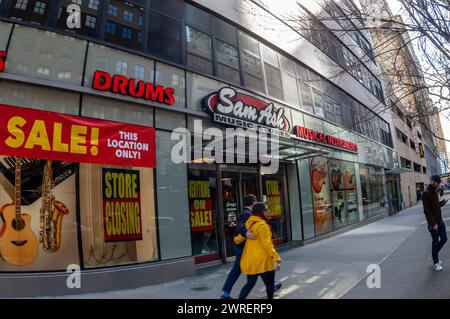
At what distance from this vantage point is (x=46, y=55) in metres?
7.46

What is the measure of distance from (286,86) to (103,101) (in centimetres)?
816

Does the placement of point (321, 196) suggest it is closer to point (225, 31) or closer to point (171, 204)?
point (225, 31)

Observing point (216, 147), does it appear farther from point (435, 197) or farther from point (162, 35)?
point (435, 197)

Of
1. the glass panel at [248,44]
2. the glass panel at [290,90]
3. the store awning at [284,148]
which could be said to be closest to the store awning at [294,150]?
the store awning at [284,148]

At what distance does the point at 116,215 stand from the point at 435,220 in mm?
6510

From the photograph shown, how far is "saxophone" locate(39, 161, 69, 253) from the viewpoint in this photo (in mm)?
7125

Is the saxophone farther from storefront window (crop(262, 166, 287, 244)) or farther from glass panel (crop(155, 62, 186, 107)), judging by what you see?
storefront window (crop(262, 166, 287, 244))

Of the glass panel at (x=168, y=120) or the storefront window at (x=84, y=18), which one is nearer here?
the storefront window at (x=84, y=18)

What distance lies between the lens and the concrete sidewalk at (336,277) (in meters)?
6.52

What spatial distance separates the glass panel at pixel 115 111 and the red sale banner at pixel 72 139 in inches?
5.9

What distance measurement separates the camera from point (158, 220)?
8648mm

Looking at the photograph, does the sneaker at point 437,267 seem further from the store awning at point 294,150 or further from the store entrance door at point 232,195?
the store entrance door at point 232,195

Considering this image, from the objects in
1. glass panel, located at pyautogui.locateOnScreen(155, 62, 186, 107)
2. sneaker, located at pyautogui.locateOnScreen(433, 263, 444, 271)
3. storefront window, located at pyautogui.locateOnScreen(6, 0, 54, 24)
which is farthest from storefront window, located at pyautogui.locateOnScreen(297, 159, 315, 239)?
storefront window, located at pyautogui.locateOnScreen(6, 0, 54, 24)
